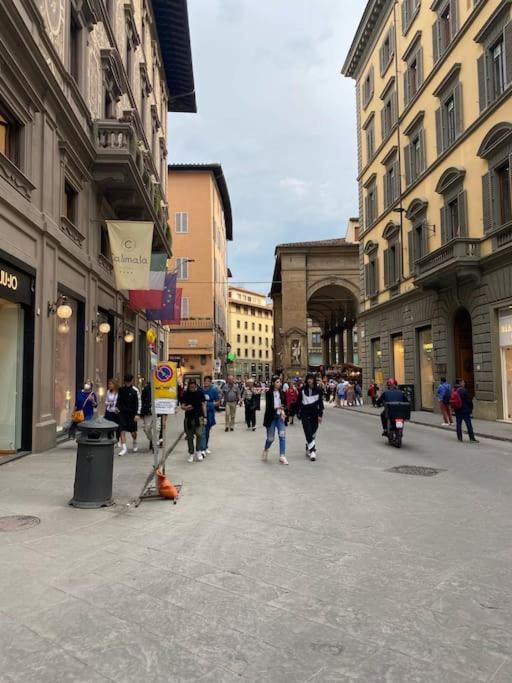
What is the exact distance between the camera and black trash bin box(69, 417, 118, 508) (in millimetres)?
6914

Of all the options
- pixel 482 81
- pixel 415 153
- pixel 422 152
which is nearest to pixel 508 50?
pixel 482 81

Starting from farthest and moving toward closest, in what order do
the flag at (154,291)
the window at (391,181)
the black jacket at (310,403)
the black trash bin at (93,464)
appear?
the window at (391,181)
the flag at (154,291)
the black jacket at (310,403)
the black trash bin at (93,464)

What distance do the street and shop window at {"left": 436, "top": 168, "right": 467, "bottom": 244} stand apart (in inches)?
620

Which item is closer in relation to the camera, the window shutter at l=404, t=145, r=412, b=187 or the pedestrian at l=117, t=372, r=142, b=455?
the pedestrian at l=117, t=372, r=142, b=455

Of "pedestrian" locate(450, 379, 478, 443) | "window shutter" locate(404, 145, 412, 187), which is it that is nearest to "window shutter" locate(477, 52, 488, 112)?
"window shutter" locate(404, 145, 412, 187)

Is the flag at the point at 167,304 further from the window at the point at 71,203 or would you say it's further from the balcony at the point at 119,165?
the window at the point at 71,203

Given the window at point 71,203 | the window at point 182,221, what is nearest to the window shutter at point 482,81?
the window at point 71,203

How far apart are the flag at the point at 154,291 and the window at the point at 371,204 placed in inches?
717

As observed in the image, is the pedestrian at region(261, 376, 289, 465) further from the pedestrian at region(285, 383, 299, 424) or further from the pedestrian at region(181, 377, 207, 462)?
the pedestrian at region(285, 383, 299, 424)

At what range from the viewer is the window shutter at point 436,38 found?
2402cm

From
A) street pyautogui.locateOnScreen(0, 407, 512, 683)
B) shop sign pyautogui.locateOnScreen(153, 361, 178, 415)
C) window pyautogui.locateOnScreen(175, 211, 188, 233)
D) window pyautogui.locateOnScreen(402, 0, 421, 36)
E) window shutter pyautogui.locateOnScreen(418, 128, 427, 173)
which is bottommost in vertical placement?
street pyautogui.locateOnScreen(0, 407, 512, 683)

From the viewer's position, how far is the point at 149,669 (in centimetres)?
314

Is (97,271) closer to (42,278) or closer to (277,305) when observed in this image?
(42,278)

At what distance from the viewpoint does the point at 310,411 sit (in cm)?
1123
